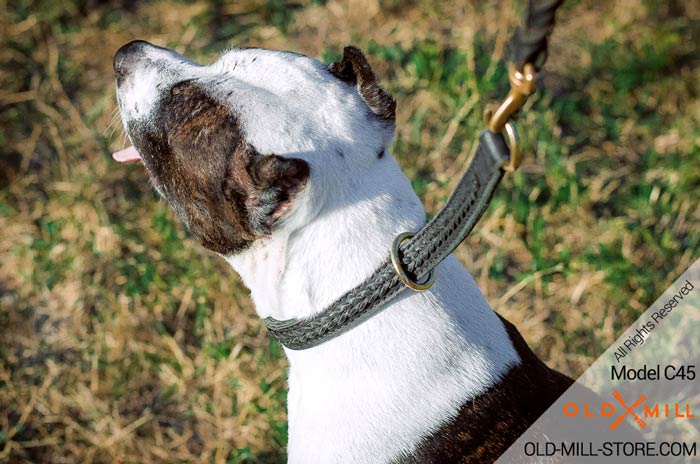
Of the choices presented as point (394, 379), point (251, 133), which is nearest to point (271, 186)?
point (251, 133)

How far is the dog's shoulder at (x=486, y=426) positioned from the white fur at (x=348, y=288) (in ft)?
0.09

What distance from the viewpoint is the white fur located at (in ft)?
6.65

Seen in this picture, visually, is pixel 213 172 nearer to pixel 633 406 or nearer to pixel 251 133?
pixel 251 133

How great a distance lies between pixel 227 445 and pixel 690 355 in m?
2.09

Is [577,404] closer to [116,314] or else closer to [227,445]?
[227,445]

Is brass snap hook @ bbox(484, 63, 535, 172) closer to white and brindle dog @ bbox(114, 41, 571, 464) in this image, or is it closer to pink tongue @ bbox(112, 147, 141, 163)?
white and brindle dog @ bbox(114, 41, 571, 464)

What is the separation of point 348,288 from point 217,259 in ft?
6.07

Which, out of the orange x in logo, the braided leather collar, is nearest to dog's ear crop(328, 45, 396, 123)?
the braided leather collar

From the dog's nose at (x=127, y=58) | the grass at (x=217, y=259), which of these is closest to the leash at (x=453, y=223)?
the dog's nose at (x=127, y=58)

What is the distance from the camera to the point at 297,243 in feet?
6.86

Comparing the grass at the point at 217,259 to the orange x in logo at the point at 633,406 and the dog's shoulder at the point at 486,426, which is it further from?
the dog's shoulder at the point at 486,426

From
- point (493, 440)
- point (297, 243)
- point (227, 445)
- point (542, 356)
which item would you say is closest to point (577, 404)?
point (493, 440)

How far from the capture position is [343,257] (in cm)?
204

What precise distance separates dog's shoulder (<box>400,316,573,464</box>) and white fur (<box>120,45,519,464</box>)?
0.09 feet
